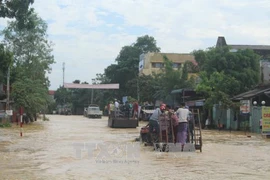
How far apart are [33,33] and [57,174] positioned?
115ft

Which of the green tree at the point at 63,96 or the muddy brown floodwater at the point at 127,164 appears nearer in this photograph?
the muddy brown floodwater at the point at 127,164

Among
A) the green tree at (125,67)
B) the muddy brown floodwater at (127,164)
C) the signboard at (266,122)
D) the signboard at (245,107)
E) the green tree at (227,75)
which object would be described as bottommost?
the muddy brown floodwater at (127,164)

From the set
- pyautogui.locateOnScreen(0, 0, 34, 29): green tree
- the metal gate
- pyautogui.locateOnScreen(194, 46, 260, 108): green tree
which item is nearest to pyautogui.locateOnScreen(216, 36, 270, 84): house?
pyautogui.locateOnScreen(194, 46, 260, 108): green tree

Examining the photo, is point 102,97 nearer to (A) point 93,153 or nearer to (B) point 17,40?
(B) point 17,40

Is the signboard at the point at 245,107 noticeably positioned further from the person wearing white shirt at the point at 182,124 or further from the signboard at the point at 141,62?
the signboard at the point at 141,62

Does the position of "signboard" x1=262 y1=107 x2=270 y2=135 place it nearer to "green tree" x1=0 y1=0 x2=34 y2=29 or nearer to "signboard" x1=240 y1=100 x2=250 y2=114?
"signboard" x1=240 y1=100 x2=250 y2=114

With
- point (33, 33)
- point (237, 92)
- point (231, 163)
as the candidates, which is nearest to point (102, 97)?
point (33, 33)

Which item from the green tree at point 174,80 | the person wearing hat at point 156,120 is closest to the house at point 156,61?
the green tree at point 174,80

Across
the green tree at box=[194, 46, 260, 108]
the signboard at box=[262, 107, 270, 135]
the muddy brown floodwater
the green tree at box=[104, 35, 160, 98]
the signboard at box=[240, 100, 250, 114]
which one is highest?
the green tree at box=[104, 35, 160, 98]

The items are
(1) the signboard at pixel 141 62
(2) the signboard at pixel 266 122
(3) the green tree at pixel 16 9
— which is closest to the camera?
(3) the green tree at pixel 16 9

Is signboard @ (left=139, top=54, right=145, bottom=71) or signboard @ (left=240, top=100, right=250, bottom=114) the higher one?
signboard @ (left=139, top=54, right=145, bottom=71)

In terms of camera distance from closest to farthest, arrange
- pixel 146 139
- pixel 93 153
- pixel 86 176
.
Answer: pixel 86 176 < pixel 93 153 < pixel 146 139

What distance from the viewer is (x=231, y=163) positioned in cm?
1130

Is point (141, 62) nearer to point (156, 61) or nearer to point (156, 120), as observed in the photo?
point (156, 61)
